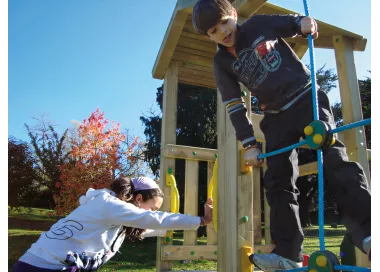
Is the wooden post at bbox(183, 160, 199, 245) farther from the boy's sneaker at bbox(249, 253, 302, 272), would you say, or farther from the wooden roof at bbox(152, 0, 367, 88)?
the boy's sneaker at bbox(249, 253, 302, 272)

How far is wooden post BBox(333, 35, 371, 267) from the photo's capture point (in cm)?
271

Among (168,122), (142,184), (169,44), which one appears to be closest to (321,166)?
(142,184)

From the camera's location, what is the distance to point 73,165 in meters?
13.6

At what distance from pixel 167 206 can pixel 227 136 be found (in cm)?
180

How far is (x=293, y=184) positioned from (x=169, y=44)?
2.33m

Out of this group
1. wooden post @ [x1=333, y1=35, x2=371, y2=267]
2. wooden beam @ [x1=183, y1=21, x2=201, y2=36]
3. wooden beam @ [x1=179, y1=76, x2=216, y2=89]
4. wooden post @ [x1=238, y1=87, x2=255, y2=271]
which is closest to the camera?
wooden post @ [x1=238, y1=87, x2=255, y2=271]

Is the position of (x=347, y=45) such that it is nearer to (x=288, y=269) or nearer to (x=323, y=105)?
(x=323, y=105)

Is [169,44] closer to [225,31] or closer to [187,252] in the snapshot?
[225,31]

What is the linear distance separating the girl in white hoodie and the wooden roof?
4.74ft

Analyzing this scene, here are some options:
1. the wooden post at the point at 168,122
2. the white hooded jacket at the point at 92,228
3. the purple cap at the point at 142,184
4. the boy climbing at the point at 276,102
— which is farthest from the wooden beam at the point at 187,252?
the boy climbing at the point at 276,102

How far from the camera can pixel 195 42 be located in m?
3.92

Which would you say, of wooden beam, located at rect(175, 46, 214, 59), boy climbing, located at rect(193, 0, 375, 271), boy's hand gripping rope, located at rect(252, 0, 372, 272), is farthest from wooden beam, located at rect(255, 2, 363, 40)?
boy's hand gripping rope, located at rect(252, 0, 372, 272)

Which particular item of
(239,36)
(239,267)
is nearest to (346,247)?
(239,267)

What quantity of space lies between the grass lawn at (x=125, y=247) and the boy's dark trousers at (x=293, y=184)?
4.90 meters
